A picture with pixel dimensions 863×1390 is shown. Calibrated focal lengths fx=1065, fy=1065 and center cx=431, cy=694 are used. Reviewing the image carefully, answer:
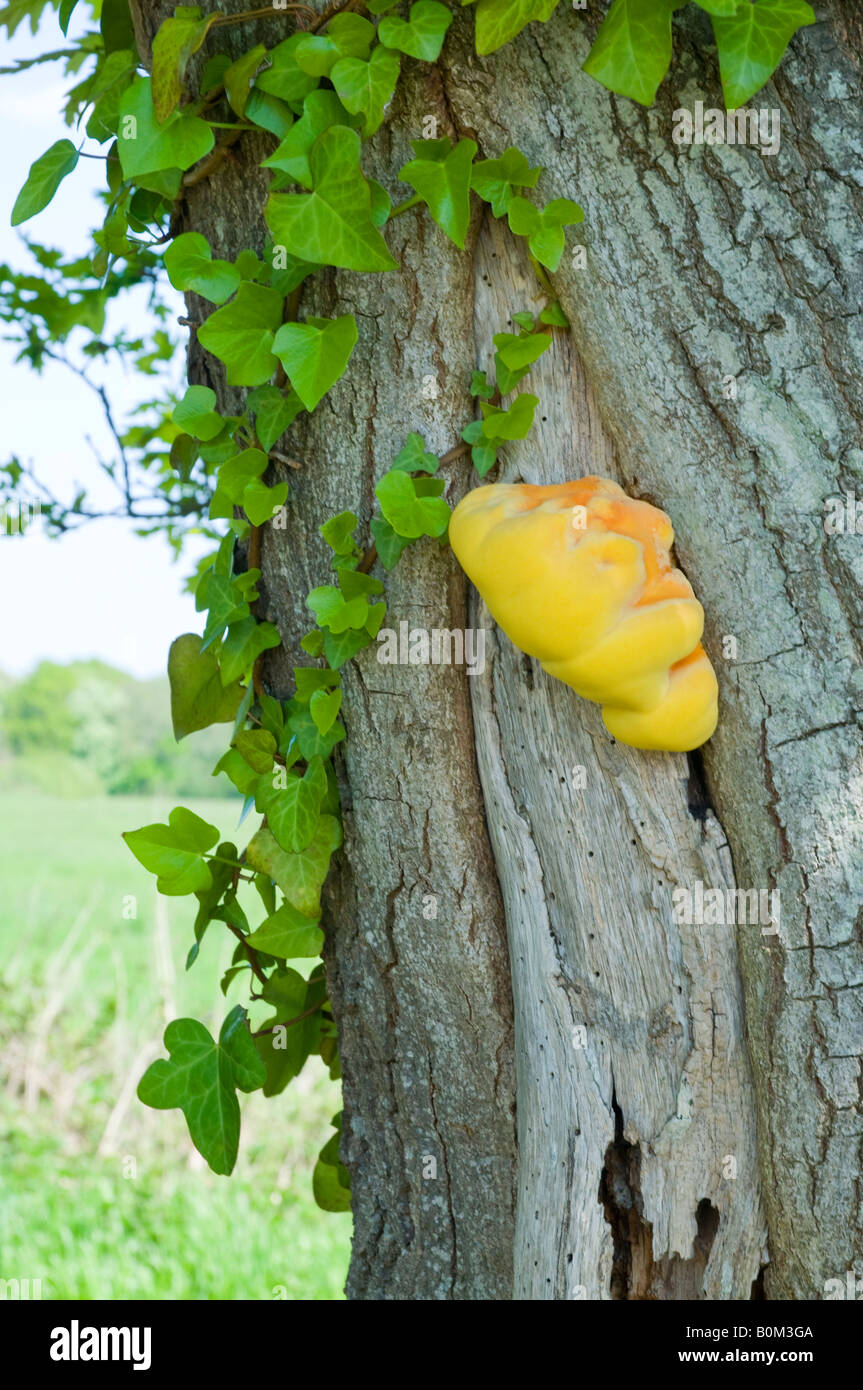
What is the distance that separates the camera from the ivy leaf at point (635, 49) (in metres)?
1.16

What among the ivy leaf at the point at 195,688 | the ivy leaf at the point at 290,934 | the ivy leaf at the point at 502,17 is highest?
the ivy leaf at the point at 502,17

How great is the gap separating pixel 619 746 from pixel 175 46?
0.99 m

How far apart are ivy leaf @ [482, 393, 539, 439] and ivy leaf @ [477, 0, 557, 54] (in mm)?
388

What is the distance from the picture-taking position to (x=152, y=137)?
4.29 feet

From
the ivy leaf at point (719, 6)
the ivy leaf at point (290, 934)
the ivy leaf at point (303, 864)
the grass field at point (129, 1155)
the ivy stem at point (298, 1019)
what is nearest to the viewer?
the ivy leaf at point (719, 6)

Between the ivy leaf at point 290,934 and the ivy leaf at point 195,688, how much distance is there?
1.04ft

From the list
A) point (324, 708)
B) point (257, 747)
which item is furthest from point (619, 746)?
point (257, 747)

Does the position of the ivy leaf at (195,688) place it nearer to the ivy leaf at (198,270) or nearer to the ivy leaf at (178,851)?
the ivy leaf at (178,851)

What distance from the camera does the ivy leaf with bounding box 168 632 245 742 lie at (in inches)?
65.4

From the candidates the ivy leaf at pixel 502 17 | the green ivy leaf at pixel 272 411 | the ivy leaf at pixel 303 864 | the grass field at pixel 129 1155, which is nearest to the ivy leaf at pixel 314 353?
the green ivy leaf at pixel 272 411

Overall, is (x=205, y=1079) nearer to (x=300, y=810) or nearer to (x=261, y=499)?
(x=300, y=810)
